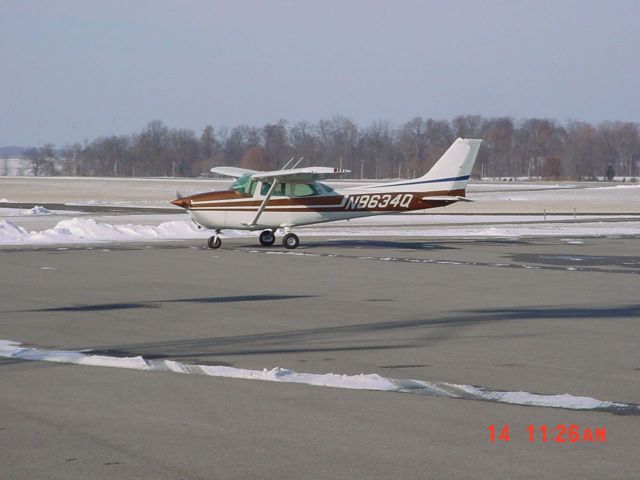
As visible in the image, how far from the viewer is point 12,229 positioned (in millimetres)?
30859

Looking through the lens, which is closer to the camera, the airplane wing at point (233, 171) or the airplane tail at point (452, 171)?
the airplane tail at point (452, 171)

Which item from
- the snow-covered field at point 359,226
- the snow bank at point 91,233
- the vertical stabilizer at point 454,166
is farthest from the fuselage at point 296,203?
the snow bank at point 91,233

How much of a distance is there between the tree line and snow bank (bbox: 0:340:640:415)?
104418mm

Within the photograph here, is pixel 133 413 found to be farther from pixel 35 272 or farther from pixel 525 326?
pixel 35 272

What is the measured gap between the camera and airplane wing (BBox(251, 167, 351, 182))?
89.4 ft

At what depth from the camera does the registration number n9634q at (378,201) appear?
2880 centimetres

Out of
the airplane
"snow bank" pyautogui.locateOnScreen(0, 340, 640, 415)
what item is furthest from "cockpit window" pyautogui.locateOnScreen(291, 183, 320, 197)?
"snow bank" pyautogui.locateOnScreen(0, 340, 640, 415)

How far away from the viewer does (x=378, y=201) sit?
2898 cm

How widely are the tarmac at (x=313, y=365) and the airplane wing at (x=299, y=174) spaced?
210 inches

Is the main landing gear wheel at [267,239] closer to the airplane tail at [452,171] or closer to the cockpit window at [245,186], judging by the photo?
the cockpit window at [245,186]

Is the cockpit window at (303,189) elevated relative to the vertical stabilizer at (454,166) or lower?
lower

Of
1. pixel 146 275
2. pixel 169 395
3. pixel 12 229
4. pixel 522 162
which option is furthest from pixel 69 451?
pixel 522 162

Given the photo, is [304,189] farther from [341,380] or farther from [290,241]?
[341,380]

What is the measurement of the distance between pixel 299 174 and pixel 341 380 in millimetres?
18470
